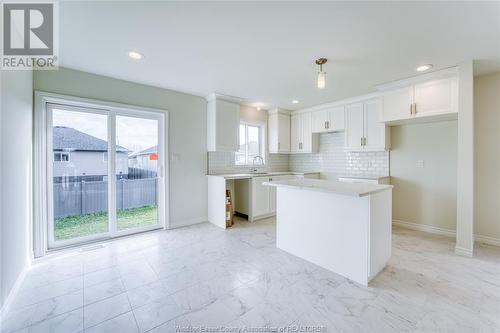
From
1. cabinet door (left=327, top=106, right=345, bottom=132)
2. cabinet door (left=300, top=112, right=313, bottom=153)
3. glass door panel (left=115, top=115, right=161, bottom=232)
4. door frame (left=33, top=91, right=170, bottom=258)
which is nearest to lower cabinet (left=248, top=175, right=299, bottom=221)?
cabinet door (left=300, top=112, right=313, bottom=153)

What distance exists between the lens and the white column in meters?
2.70

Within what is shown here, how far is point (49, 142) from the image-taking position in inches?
113

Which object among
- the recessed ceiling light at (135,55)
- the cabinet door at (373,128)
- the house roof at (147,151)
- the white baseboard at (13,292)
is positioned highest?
the recessed ceiling light at (135,55)

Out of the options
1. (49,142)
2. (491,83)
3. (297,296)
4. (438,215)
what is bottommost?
(297,296)

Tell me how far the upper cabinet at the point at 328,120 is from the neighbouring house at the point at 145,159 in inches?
137

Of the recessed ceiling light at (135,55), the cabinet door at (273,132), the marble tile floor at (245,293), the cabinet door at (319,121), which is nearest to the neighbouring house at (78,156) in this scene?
the marble tile floor at (245,293)

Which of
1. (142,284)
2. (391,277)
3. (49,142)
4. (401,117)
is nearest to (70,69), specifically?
(49,142)

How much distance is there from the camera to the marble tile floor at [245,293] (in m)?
1.65

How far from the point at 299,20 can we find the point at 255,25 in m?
0.40

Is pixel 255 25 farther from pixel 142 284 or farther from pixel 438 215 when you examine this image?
pixel 438 215

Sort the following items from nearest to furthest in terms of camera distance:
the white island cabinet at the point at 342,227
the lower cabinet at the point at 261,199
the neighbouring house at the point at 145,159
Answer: the white island cabinet at the point at 342,227 → the neighbouring house at the point at 145,159 → the lower cabinet at the point at 261,199

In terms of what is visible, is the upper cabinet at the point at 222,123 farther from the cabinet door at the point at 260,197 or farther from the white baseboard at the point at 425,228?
the white baseboard at the point at 425,228

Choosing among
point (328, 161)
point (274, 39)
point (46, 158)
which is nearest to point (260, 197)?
point (328, 161)

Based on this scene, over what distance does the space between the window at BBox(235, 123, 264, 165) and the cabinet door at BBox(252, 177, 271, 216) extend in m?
0.79
